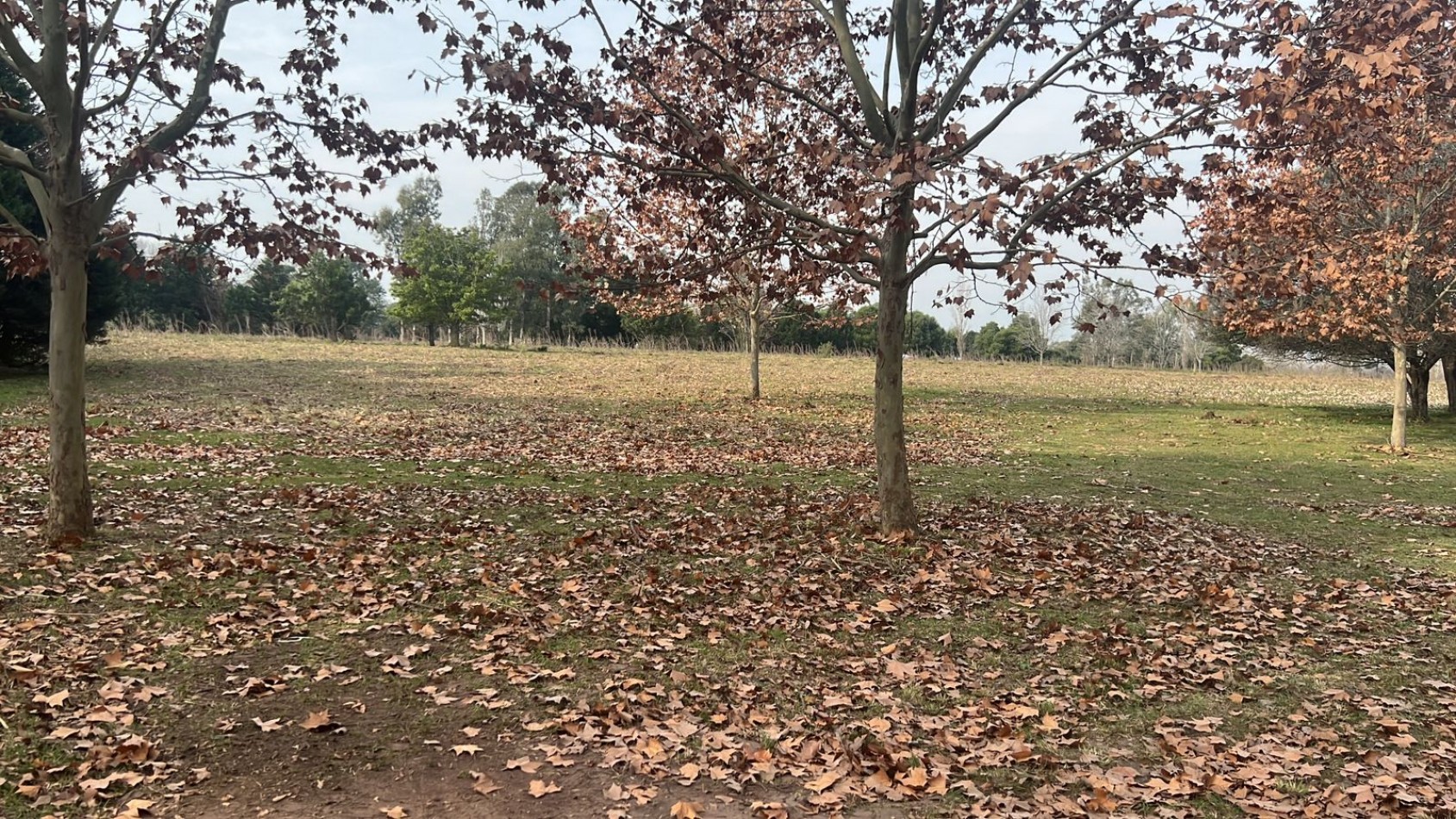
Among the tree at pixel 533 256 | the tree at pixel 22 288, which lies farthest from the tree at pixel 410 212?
the tree at pixel 22 288

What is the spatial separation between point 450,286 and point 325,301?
759cm

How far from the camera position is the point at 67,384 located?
720cm

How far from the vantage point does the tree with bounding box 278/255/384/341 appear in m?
48.8

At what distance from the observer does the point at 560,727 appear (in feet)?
15.5

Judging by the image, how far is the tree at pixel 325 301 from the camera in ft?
160

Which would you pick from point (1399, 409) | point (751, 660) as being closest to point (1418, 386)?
point (1399, 409)

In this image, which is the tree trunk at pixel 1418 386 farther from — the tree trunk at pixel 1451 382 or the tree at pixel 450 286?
the tree at pixel 450 286

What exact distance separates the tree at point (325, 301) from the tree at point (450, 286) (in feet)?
9.06

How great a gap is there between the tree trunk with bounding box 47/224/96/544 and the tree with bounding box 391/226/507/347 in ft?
133

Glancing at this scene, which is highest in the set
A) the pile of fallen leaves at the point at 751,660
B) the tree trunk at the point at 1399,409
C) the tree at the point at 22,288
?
the tree at the point at 22,288

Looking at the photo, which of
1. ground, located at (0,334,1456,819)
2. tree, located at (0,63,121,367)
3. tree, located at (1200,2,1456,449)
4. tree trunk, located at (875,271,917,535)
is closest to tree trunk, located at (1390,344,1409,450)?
tree, located at (1200,2,1456,449)

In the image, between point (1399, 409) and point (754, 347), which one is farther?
point (754, 347)

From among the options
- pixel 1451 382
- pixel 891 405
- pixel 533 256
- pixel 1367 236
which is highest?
pixel 533 256

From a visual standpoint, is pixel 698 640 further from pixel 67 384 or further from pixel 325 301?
pixel 325 301
